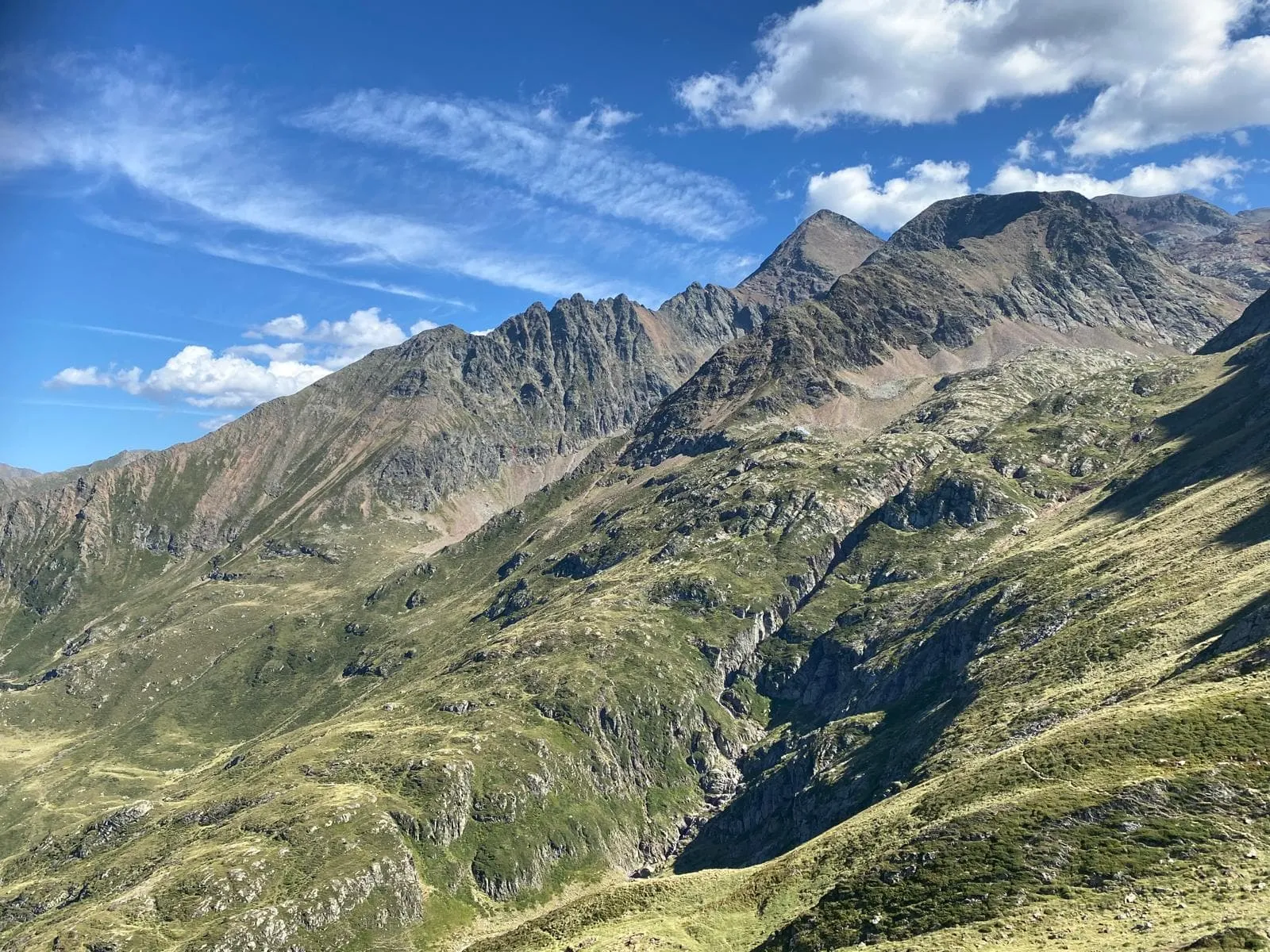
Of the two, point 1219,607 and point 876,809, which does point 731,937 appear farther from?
point 1219,607

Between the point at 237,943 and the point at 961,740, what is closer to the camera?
the point at 961,740

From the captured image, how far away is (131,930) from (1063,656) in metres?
237

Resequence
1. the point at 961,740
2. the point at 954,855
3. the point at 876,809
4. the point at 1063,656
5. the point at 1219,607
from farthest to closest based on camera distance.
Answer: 1. the point at 1063,656
2. the point at 961,740
3. the point at 1219,607
4. the point at 876,809
5. the point at 954,855

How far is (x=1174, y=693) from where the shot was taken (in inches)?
4272

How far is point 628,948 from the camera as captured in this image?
90250mm

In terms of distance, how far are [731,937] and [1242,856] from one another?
5319 centimetres

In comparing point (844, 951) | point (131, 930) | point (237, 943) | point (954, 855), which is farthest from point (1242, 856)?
point (131, 930)

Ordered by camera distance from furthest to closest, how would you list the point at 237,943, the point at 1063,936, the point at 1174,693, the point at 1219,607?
the point at 237,943 → the point at 1219,607 → the point at 1174,693 → the point at 1063,936

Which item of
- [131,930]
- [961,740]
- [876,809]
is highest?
[131,930]

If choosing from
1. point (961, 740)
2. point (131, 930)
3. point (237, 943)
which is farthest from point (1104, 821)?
point (131, 930)

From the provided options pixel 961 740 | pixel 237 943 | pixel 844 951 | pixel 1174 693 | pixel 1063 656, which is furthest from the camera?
pixel 237 943

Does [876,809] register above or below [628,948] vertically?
below

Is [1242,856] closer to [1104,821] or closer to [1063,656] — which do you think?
[1104,821]

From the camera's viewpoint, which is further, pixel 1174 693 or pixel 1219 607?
pixel 1219 607
